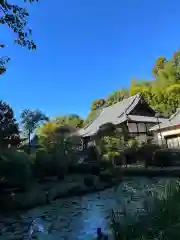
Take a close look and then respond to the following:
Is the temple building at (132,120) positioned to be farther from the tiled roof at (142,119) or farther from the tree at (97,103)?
the tree at (97,103)

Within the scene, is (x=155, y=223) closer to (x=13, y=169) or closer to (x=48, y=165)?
(x=13, y=169)

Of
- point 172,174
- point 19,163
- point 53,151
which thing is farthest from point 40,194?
point 172,174

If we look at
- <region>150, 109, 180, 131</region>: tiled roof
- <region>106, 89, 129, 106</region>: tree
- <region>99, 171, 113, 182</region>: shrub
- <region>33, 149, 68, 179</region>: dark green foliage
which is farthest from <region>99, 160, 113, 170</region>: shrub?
<region>106, 89, 129, 106</region>: tree

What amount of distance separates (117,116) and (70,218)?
21228 millimetres

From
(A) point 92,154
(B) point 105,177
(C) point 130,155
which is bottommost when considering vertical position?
(B) point 105,177

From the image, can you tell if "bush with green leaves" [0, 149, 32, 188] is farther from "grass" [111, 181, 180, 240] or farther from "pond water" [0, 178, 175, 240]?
"grass" [111, 181, 180, 240]

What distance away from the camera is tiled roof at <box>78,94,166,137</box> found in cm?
2814

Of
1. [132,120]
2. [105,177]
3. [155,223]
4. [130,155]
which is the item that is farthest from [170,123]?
[155,223]

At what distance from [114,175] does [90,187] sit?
2679 mm

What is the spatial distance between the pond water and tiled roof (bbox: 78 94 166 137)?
1572 cm

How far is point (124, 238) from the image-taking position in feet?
9.62

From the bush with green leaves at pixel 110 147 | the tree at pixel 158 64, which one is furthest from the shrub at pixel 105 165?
the tree at pixel 158 64

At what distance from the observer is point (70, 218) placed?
8953 millimetres

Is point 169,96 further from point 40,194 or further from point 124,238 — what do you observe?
point 124,238
